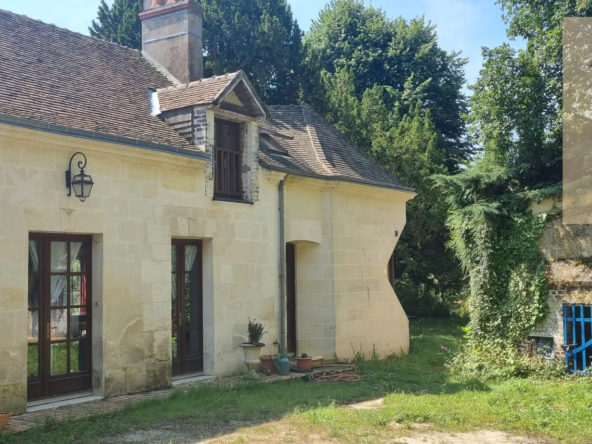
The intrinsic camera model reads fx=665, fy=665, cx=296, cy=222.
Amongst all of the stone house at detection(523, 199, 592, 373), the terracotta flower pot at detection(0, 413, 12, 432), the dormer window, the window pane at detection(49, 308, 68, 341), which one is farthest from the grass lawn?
the dormer window

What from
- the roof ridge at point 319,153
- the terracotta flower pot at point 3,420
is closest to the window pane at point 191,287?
the roof ridge at point 319,153

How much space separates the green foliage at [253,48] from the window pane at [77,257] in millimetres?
13185

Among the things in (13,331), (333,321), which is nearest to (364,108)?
(333,321)

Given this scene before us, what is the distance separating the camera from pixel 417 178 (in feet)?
72.8

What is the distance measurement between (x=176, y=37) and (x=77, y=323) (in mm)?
6816

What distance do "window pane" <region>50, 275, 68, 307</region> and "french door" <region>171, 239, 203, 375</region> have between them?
2.08 metres

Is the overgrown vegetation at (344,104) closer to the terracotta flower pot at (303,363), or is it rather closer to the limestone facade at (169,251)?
the limestone facade at (169,251)

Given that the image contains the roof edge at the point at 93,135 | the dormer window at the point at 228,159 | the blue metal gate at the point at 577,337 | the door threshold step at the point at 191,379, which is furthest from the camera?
the dormer window at the point at 228,159

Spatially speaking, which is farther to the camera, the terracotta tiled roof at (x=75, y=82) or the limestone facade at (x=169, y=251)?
the terracotta tiled roof at (x=75, y=82)

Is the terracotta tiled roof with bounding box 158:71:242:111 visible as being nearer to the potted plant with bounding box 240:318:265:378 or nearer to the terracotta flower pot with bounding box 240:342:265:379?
the potted plant with bounding box 240:318:265:378

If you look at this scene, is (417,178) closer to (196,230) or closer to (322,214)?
(322,214)

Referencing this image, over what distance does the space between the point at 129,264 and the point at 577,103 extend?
32.3 ft

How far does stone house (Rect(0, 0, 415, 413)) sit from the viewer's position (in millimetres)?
9117

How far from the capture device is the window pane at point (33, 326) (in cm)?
905
